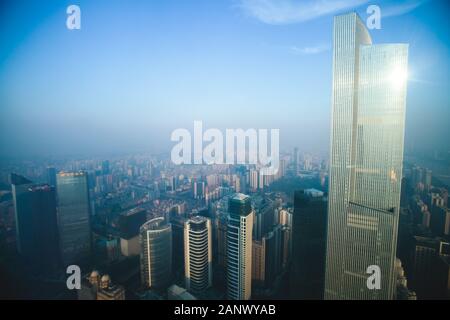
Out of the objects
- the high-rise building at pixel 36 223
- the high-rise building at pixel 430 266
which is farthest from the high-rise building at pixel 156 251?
the high-rise building at pixel 430 266

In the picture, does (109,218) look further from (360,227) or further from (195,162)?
(360,227)

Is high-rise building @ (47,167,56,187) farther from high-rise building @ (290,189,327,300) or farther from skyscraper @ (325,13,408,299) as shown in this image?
skyscraper @ (325,13,408,299)

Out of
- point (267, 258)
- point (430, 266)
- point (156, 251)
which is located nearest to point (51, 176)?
point (156, 251)

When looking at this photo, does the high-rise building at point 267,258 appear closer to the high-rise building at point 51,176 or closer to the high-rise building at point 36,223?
the high-rise building at point 36,223

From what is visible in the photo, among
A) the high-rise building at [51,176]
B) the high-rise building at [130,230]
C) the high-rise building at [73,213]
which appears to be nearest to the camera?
the high-rise building at [51,176]
